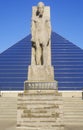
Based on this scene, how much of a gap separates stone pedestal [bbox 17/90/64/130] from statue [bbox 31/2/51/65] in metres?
1.66

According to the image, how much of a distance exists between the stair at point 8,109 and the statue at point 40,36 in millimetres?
6160

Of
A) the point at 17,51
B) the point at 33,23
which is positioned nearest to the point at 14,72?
the point at 17,51

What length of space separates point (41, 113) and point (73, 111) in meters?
6.87

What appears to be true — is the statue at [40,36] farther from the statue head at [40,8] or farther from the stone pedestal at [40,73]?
the stone pedestal at [40,73]

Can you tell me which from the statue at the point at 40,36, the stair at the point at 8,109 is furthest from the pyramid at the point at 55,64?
the statue at the point at 40,36

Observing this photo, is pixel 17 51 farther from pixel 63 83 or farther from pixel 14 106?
pixel 14 106

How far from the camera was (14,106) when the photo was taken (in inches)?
854

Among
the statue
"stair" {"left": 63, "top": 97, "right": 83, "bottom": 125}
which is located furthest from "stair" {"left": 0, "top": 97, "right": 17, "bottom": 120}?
the statue

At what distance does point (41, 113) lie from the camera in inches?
535

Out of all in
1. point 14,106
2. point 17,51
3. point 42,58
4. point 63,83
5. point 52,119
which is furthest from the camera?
point 17,51

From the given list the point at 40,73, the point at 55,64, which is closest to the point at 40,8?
the point at 40,73

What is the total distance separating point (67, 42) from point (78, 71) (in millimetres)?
6440

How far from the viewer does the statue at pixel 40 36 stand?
574 inches

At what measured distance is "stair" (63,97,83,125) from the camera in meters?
18.7
